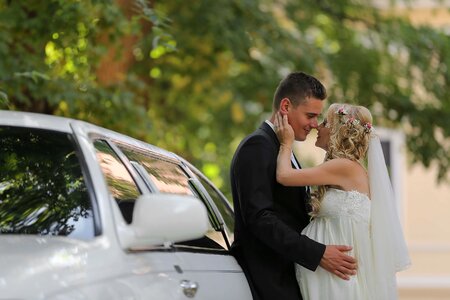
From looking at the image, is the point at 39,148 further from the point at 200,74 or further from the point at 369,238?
the point at 200,74

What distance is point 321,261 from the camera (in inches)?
234

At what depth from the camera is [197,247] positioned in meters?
5.60

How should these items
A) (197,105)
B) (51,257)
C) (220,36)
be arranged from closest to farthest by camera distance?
(51,257), (220,36), (197,105)

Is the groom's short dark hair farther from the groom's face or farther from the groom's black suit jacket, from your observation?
the groom's black suit jacket

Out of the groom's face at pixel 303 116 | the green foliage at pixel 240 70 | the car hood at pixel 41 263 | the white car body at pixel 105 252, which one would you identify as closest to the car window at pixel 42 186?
the white car body at pixel 105 252

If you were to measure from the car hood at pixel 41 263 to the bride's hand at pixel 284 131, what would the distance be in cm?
209

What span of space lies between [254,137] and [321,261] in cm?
71

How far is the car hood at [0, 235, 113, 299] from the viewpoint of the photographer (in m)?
3.86

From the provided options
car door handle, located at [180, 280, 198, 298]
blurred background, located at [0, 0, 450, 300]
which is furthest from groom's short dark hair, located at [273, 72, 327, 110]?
blurred background, located at [0, 0, 450, 300]

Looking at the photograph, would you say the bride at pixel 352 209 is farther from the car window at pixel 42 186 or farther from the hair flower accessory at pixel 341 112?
the car window at pixel 42 186

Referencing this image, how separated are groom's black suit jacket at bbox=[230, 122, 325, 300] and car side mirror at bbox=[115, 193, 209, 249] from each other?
1460mm

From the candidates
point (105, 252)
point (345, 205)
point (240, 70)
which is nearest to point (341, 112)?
point (345, 205)

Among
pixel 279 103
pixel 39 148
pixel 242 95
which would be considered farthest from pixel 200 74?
pixel 39 148

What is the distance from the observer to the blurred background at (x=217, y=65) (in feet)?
32.6
